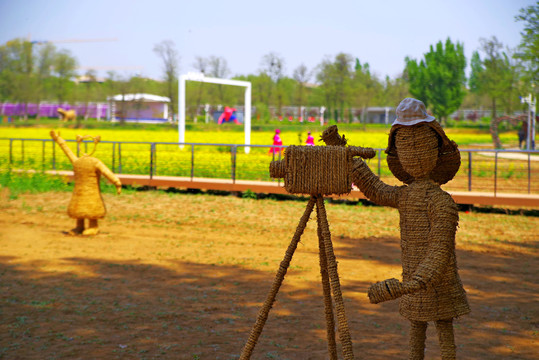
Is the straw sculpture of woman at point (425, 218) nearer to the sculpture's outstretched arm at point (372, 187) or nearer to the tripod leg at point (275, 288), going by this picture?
the sculpture's outstretched arm at point (372, 187)

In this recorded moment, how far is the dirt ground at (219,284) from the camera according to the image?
513 cm

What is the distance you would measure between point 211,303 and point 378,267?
265cm

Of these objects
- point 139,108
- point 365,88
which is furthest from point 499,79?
point 139,108

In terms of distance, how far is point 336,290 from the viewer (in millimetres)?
3293

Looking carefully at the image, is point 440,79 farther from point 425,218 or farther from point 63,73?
point 425,218

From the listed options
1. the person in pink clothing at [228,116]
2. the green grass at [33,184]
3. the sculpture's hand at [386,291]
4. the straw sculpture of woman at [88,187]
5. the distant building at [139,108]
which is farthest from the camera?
the distant building at [139,108]

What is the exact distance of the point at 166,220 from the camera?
11.6 meters

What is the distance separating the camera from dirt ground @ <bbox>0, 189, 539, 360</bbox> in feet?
16.8

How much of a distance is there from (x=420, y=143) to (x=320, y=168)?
569mm

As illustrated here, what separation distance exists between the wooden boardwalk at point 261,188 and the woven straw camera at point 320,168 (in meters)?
7.95

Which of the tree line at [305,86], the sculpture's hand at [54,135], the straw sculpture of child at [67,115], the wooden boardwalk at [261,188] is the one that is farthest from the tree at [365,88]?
the sculpture's hand at [54,135]

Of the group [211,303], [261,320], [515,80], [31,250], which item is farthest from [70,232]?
[515,80]

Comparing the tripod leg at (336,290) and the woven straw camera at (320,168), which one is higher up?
the woven straw camera at (320,168)

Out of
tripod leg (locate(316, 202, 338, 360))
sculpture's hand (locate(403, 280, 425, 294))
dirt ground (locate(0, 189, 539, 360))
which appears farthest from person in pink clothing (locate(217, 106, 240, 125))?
sculpture's hand (locate(403, 280, 425, 294))
